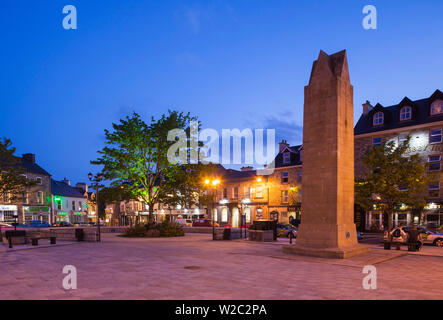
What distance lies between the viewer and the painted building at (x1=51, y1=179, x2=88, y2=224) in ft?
192

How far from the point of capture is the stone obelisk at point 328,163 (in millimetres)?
15586

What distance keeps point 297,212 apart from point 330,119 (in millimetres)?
28878

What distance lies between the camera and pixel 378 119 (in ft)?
126

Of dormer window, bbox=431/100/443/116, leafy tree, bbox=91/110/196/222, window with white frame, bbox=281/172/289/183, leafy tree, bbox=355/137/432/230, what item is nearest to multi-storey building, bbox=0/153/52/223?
leafy tree, bbox=91/110/196/222

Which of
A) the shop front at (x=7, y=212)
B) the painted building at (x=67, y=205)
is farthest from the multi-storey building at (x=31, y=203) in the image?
the painted building at (x=67, y=205)

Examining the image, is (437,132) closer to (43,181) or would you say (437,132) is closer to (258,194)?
(258,194)

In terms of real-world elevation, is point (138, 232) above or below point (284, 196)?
below

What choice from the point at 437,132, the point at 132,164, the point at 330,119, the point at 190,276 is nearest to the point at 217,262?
the point at 190,276

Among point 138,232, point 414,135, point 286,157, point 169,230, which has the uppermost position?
point 414,135

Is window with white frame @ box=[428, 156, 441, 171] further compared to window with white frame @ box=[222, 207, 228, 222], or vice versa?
window with white frame @ box=[222, 207, 228, 222]

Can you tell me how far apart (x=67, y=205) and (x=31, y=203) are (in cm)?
1227

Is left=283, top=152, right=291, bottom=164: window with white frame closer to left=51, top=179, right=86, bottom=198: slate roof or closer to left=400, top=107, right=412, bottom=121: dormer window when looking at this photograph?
left=400, top=107, right=412, bottom=121: dormer window

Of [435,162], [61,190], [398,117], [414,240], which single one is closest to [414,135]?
[398,117]

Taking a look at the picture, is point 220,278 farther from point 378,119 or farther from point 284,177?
point 284,177
